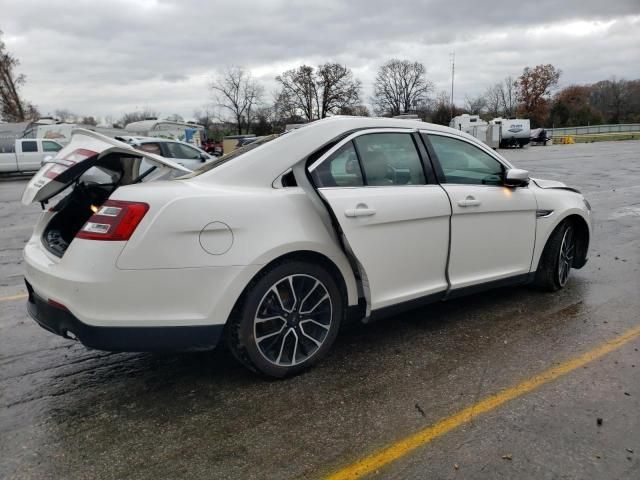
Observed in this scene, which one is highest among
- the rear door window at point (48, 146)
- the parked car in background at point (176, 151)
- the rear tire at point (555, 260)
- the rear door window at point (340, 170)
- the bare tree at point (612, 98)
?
the bare tree at point (612, 98)

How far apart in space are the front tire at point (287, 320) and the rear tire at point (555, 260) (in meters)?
2.32

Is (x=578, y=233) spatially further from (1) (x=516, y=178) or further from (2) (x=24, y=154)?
(2) (x=24, y=154)

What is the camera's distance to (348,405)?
286 cm

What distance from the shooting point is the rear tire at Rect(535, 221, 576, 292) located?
4586mm

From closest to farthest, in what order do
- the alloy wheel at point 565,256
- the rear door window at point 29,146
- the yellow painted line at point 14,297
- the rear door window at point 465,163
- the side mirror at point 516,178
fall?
the rear door window at point 465,163, the side mirror at point 516,178, the alloy wheel at point 565,256, the yellow painted line at point 14,297, the rear door window at point 29,146

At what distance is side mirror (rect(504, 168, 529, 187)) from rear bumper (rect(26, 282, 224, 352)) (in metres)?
2.66

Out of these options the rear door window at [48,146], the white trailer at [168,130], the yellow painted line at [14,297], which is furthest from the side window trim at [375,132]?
the white trailer at [168,130]

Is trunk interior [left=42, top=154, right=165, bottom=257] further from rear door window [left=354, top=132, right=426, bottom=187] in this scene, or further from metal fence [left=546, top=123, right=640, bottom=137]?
metal fence [left=546, top=123, right=640, bottom=137]

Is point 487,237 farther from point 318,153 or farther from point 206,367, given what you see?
point 206,367

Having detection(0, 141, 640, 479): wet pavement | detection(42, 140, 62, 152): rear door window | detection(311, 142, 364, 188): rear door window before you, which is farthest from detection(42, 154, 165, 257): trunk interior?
detection(42, 140, 62, 152): rear door window

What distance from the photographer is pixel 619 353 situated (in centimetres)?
345

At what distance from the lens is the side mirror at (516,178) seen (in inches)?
161

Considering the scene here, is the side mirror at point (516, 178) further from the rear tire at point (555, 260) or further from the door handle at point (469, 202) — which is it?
the rear tire at point (555, 260)

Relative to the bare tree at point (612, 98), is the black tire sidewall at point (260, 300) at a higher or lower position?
lower
